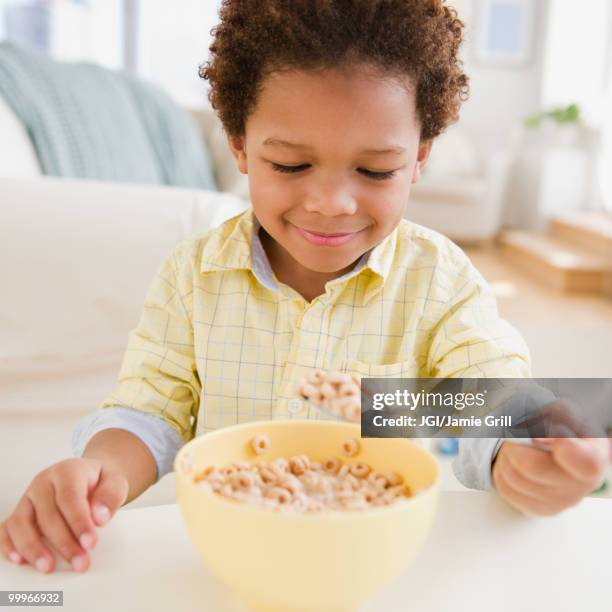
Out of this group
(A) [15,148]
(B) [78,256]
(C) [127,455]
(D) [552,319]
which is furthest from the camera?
(D) [552,319]

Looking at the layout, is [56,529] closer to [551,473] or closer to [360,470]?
[360,470]

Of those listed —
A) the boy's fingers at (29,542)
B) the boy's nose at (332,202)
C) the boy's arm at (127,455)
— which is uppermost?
the boy's nose at (332,202)

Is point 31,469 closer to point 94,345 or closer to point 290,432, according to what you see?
point 94,345

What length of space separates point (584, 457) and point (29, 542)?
1.26ft

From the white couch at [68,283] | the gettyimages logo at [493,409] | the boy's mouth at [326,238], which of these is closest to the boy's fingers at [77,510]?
the gettyimages logo at [493,409]

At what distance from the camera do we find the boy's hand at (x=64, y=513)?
1.80 feet

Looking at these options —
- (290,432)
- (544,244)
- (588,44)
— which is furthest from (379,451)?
(588,44)

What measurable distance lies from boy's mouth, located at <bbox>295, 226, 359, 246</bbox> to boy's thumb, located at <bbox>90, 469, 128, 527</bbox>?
0.93 ft

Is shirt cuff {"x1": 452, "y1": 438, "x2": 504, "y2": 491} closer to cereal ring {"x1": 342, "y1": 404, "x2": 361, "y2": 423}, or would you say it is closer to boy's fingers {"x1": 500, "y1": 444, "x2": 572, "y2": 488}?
boy's fingers {"x1": 500, "y1": 444, "x2": 572, "y2": 488}

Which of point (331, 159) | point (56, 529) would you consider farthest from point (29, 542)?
point (331, 159)

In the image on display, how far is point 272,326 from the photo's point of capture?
88 cm

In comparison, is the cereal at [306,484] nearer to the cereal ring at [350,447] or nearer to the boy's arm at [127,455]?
the cereal ring at [350,447]

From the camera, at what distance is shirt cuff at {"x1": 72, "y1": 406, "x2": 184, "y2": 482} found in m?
0.78

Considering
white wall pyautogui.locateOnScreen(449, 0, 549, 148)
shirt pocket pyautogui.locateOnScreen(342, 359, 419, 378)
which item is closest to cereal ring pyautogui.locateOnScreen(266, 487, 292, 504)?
shirt pocket pyautogui.locateOnScreen(342, 359, 419, 378)
